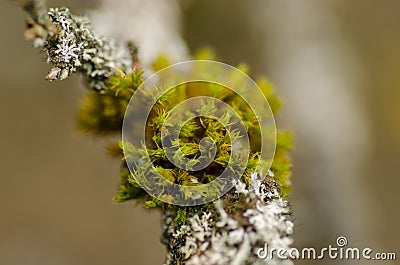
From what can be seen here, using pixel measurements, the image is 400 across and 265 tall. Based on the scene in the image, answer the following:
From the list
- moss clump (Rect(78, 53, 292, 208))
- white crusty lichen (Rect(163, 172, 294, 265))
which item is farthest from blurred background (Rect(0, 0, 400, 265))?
white crusty lichen (Rect(163, 172, 294, 265))

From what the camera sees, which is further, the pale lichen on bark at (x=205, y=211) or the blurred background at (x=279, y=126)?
the blurred background at (x=279, y=126)

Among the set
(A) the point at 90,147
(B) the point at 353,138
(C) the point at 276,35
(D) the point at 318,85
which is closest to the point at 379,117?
(B) the point at 353,138

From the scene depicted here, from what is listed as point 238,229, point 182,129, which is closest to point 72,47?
point 182,129

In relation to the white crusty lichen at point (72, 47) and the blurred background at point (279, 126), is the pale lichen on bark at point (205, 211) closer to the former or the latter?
the white crusty lichen at point (72, 47)

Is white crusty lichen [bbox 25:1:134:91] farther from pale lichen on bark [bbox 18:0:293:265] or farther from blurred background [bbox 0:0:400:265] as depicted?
blurred background [bbox 0:0:400:265]

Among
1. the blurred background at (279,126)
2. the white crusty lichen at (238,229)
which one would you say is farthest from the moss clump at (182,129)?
the blurred background at (279,126)

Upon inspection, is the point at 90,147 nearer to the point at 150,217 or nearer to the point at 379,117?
the point at 150,217
